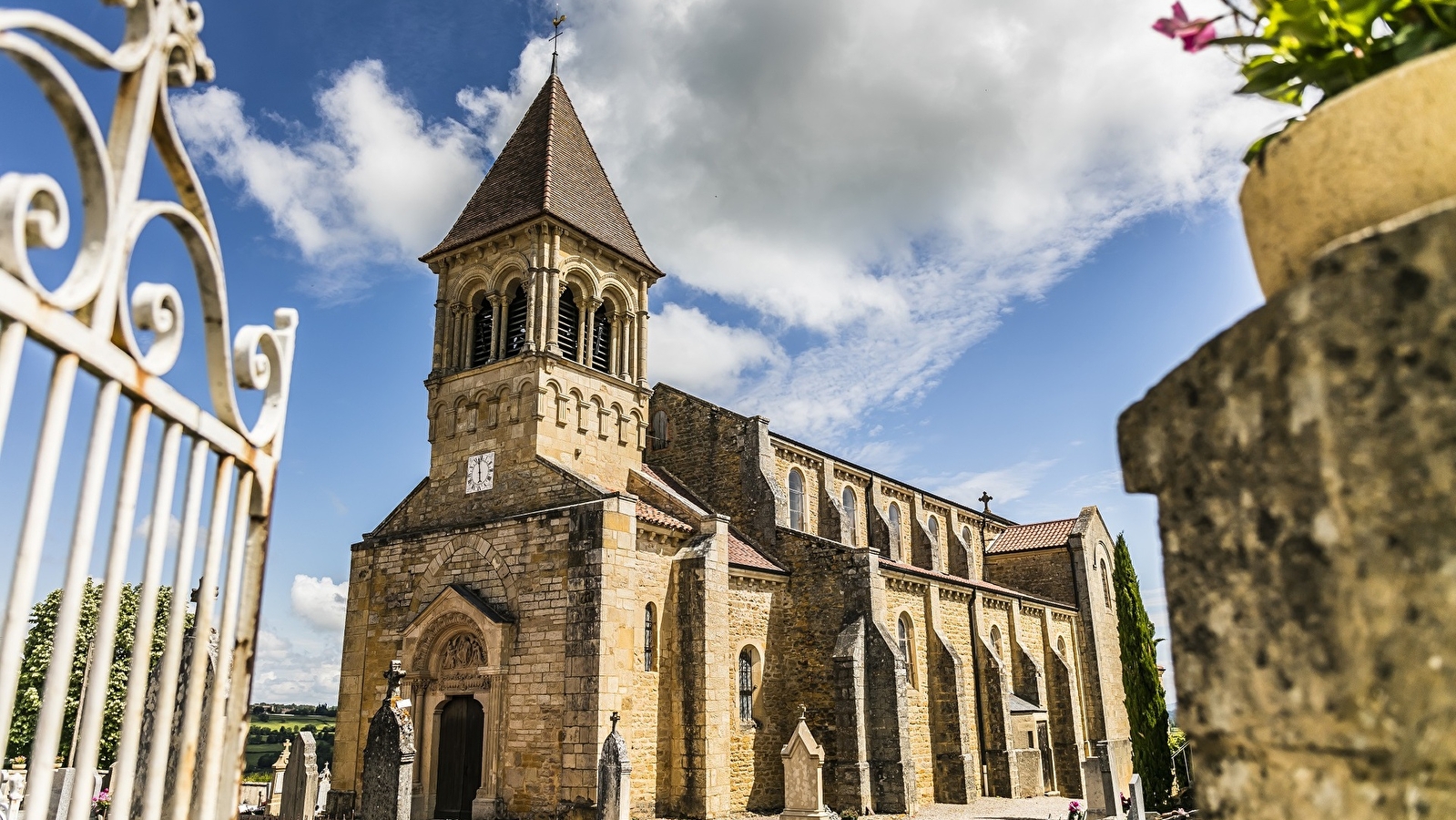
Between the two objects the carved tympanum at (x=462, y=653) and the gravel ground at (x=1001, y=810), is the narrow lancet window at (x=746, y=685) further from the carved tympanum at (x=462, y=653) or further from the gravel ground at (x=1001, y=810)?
the carved tympanum at (x=462, y=653)

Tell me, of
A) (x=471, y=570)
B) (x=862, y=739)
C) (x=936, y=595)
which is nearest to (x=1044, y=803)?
(x=936, y=595)

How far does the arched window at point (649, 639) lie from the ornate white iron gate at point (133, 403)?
1774cm

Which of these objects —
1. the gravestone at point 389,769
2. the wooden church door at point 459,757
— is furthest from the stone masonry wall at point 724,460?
the gravestone at point 389,769

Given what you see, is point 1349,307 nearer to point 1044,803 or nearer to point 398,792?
point 398,792

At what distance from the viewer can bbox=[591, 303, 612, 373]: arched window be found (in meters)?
24.5

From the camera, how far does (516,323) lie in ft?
77.6

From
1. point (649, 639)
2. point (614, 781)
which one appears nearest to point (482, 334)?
point (649, 639)

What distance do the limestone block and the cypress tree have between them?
25161 mm

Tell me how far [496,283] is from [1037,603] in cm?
2255

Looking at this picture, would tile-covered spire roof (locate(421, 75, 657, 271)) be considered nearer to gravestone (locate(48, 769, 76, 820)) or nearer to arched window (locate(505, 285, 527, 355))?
arched window (locate(505, 285, 527, 355))

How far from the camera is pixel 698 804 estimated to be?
19.2 m

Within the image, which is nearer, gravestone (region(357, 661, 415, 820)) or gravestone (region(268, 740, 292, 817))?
gravestone (region(357, 661, 415, 820))

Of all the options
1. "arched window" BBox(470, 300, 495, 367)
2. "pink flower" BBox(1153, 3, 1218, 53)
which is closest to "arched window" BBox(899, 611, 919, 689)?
"arched window" BBox(470, 300, 495, 367)

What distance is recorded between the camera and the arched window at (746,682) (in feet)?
72.6
